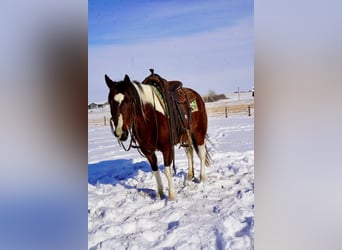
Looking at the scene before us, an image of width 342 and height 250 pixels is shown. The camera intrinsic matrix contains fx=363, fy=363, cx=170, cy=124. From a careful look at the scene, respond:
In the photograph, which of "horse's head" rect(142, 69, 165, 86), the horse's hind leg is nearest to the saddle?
"horse's head" rect(142, 69, 165, 86)

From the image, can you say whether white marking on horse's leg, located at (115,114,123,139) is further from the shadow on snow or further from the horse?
the shadow on snow

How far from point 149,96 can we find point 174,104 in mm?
112

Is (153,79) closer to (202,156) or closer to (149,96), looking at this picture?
(149,96)

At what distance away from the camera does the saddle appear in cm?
151

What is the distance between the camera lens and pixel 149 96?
153 centimetres

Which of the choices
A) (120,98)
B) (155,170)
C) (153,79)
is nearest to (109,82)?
(120,98)

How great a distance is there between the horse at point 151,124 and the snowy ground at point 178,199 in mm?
28

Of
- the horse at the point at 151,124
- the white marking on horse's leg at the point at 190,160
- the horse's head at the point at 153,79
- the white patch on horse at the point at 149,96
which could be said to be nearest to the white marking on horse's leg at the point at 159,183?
the horse at the point at 151,124
